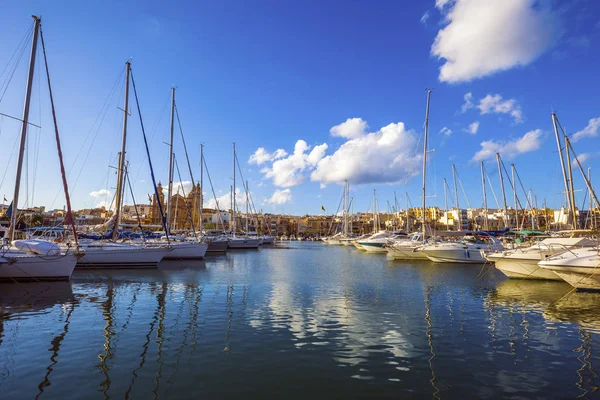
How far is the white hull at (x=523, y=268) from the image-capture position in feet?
74.5

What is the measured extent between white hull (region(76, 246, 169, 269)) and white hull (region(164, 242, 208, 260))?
21.1 feet

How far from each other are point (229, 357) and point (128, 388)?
2426 mm

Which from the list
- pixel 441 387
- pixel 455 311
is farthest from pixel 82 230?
pixel 441 387

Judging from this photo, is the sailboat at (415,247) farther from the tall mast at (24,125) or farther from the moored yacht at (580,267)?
the tall mast at (24,125)

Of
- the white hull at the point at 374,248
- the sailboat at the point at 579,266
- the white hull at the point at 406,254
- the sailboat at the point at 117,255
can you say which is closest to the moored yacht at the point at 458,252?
the white hull at the point at 406,254

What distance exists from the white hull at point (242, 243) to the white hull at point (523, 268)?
43563 mm

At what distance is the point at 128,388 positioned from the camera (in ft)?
23.6


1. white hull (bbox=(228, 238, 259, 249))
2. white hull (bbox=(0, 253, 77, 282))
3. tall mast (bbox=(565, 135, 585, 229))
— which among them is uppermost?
tall mast (bbox=(565, 135, 585, 229))

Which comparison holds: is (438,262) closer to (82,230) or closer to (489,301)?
(489,301)

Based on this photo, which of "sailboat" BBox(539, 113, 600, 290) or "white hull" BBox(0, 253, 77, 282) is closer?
"sailboat" BBox(539, 113, 600, 290)

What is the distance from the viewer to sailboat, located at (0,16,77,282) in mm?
19203

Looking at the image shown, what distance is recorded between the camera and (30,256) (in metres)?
19.6

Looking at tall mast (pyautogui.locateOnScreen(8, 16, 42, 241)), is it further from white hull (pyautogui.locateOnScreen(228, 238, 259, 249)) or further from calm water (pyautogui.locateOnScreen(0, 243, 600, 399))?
white hull (pyautogui.locateOnScreen(228, 238, 259, 249))

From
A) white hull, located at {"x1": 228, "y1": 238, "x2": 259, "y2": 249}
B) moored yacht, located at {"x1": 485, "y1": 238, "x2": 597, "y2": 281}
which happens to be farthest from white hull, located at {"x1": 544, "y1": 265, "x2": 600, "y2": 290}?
white hull, located at {"x1": 228, "y1": 238, "x2": 259, "y2": 249}
